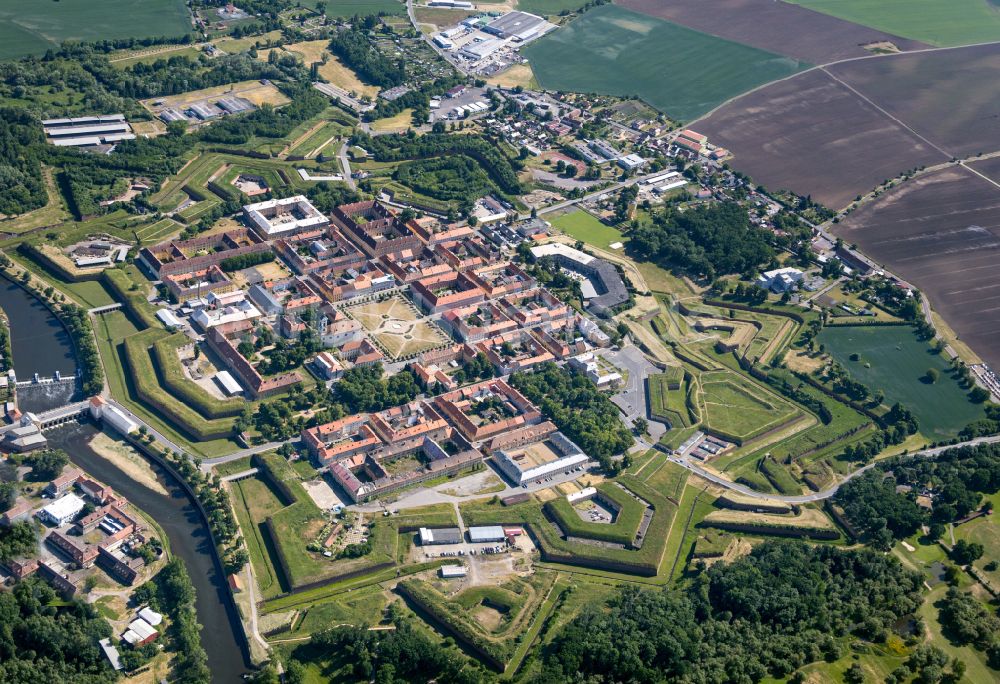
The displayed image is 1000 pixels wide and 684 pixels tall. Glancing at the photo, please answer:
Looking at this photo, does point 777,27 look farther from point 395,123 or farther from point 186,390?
point 186,390

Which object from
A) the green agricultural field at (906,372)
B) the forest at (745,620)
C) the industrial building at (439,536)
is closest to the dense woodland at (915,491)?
the forest at (745,620)

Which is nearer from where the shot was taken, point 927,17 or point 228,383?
point 228,383

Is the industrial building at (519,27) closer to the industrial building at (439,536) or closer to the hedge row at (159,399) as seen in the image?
the hedge row at (159,399)

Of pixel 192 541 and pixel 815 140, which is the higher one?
pixel 815 140

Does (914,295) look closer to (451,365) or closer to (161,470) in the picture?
(451,365)

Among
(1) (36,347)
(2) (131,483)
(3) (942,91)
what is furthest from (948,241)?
(1) (36,347)

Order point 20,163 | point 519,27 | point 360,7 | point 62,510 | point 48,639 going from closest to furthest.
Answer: point 48,639 → point 62,510 → point 20,163 → point 519,27 → point 360,7
